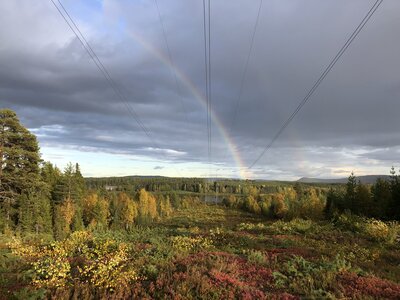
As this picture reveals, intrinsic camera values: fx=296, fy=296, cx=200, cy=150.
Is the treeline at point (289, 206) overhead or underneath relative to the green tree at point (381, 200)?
underneath

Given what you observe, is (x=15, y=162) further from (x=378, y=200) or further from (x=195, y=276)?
(x=378, y=200)

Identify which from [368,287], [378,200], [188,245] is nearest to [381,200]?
[378,200]

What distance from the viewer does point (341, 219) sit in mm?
29219

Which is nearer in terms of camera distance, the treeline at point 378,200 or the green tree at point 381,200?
the treeline at point 378,200

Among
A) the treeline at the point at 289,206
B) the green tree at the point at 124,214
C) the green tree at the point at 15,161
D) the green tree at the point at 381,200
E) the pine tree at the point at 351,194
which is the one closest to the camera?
the green tree at the point at 15,161

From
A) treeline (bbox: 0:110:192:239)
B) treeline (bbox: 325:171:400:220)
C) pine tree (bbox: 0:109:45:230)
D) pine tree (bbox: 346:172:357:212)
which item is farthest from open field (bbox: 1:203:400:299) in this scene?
pine tree (bbox: 346:172:357:212)

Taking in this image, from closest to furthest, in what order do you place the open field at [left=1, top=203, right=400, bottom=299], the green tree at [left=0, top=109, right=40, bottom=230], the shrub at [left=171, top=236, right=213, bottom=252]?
the open field at [left=1, top=203, right=400, bottom=299], the shrub at [left=171, top=236, right=213, bottom=252], the green tree at [left=0, top=109, right=40, bottom=230]

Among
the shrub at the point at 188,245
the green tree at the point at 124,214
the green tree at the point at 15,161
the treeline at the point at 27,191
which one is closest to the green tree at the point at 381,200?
the shrub at the point at 188,245

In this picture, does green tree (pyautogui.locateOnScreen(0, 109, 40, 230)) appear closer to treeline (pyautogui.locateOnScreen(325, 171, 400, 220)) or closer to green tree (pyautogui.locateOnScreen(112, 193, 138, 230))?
green tree (pyautogui.locateOnScreen(112, 193, 138, 230))

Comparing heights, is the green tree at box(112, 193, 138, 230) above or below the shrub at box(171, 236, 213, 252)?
below

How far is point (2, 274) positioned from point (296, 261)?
38.9 ft

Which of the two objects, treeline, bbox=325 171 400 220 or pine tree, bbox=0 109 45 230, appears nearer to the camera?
pine tree, bbox=0 109 45 230

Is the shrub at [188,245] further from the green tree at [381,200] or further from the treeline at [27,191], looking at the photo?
the green tree at [381,200]

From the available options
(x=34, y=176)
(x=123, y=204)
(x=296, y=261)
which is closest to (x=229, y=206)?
(x=123, y=204)
